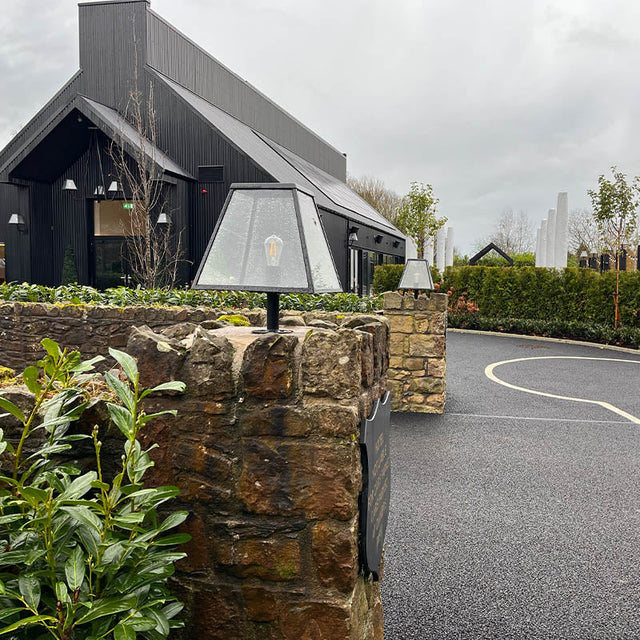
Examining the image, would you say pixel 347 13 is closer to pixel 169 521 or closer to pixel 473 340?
pixel 473 340

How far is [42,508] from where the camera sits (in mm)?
1860

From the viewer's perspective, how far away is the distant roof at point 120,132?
15.1 metres

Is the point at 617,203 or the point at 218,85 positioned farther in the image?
the point at 218,85

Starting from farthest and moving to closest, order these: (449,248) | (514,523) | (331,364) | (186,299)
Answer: (449,248) → (186,299) → (514,523) → (331,364)

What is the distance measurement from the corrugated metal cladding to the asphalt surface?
15089 mm

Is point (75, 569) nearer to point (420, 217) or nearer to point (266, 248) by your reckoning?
point (266, 248)

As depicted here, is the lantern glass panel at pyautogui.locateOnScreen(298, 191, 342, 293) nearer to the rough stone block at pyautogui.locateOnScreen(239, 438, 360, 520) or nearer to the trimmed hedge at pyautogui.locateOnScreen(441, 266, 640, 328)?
the rough stone block at pyautogui.locateOnScreen(239, 438, 360, 520)

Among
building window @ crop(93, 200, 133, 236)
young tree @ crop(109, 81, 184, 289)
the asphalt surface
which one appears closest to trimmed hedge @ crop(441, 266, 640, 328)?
the asphalt surface

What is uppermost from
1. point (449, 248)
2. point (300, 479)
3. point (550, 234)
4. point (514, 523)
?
point (449, 248)

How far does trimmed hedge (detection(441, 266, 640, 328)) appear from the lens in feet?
52.0

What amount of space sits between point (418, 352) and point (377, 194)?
1682 inches

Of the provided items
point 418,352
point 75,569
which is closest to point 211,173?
point 418,352

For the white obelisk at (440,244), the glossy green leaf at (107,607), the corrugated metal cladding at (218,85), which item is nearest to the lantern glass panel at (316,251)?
the glossy green leaf at (107,607)

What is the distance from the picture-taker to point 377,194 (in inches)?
1935
